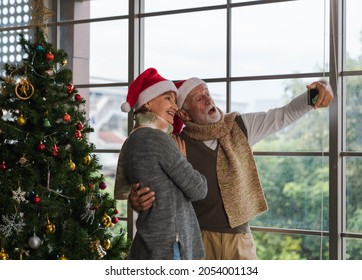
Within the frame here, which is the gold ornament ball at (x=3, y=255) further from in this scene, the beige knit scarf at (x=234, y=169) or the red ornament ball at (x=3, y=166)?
the beige knit scarf at (x=234, y=169)

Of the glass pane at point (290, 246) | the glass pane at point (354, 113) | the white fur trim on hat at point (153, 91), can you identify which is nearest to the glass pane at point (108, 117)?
the glass pane at point (290, 246)

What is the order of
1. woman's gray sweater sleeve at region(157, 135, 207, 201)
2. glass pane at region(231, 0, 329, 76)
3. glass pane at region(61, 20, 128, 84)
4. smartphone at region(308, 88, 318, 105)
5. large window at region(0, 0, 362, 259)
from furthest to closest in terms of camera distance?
1. glass pane at region(61, 20, 128, 84)
2. glass pane at region(231, 0, 329, 76)
3. large window at region(0, 0, 362, 259)
4. smartphone at region(308, 88, 318, 105)
5. woman's gray sweater sleeve at region(157, 135, 207, 201)

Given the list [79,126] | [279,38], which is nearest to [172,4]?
[279,38]

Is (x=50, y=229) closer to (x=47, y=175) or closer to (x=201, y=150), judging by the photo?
(x=47, y=175)

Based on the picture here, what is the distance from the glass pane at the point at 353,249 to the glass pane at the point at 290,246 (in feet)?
0.37

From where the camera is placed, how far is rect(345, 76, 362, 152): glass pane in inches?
134

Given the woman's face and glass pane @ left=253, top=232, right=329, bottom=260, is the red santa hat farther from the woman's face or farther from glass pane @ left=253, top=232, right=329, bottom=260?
glass pane @ left=253, top=232, right=329, bottom=260

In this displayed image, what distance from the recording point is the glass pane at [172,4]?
12.8ft

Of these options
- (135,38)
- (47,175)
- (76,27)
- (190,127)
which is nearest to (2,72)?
(76,27)

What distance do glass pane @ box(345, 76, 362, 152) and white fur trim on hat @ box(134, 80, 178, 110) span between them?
4.28 feet

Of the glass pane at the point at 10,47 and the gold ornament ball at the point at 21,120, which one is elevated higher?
the glass pane at the point at 10,47

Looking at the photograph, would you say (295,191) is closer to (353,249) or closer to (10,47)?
(353,249)

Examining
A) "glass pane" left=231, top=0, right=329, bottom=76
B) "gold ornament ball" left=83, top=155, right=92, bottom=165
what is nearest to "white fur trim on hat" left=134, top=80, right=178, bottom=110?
"gold ornament ball" left=83, top=155, right=92, bottom=165

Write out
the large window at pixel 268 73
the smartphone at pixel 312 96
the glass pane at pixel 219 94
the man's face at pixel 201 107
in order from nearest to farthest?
the smartphone at pixel 312 96
the man's face at pixel 201 107
the large window at pixel 268 73
the glass pane at pixel 219 94
